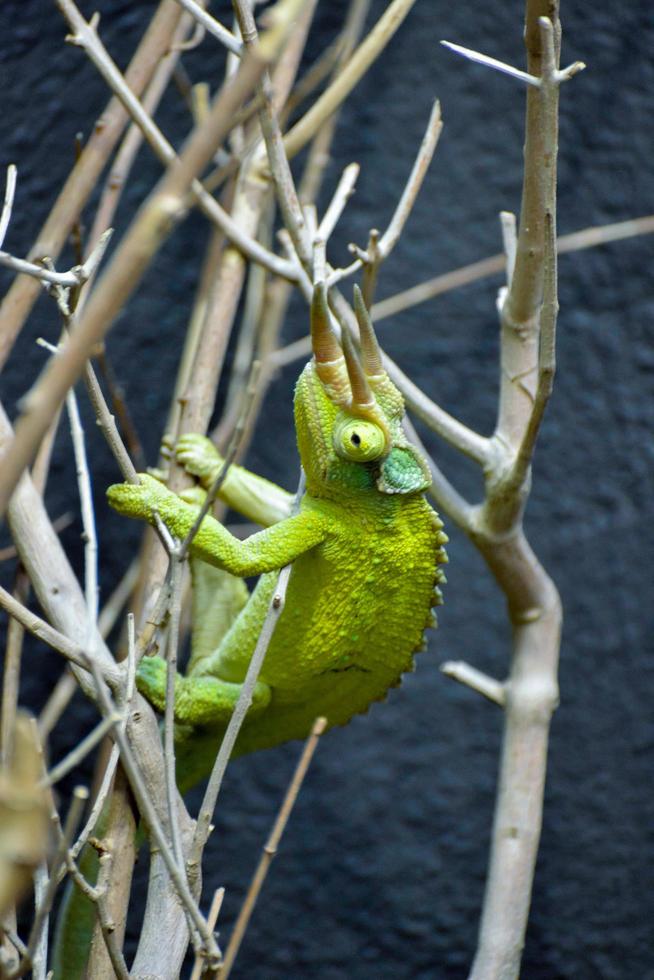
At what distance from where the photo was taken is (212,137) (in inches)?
12.2

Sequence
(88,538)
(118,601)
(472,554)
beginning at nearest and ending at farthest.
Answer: (88,538) → (118,601) → (472,554)

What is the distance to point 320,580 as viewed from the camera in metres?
1.07

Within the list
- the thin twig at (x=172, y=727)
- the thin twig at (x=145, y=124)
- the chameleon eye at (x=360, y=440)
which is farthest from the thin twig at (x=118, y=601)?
the thin twig at (x=172, y=727)

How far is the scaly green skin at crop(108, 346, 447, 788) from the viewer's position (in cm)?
99

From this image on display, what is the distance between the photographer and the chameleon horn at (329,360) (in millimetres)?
893

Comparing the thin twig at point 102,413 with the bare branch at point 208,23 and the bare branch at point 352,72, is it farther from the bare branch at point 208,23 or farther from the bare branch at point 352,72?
Result: the bare branch at point 352,72

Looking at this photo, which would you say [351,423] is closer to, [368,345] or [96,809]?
[368,345]

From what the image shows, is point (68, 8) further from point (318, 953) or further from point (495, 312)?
point (318, 953)

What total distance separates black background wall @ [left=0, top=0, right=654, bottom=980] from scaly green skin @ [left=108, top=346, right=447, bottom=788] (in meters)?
0.68

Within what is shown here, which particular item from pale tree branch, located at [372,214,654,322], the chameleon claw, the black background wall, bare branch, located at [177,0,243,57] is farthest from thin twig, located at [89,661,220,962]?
the black background wall

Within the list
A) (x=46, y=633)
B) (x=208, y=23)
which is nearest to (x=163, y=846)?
(x=46, y=633)

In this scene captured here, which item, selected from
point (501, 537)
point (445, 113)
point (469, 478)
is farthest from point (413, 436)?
point (445, 113)

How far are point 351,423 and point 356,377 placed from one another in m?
0.07

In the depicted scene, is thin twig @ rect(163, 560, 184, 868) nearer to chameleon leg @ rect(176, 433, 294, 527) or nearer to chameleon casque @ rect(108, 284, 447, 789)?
chameleon casque @ rect(108, 284, 447, 789)
